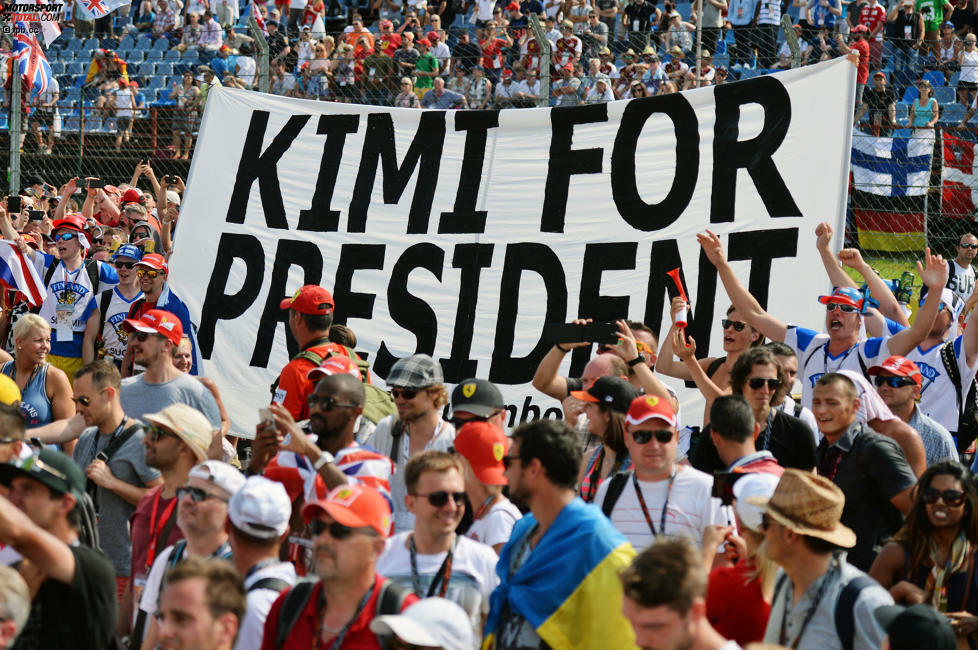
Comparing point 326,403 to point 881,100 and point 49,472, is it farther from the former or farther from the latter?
point 881,100

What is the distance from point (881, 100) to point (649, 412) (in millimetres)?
8144

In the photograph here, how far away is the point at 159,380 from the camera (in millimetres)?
6227

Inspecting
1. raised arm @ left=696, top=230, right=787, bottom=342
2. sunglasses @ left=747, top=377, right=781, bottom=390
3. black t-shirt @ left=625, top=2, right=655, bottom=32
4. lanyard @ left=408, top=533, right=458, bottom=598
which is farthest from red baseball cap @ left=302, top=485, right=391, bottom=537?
black t-shirt @ left=625, top=2, right=655, bottom=32

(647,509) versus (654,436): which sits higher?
(654,436)

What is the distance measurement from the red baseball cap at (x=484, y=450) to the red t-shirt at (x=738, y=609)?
997mm

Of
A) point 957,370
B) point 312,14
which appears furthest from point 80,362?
point 312,14

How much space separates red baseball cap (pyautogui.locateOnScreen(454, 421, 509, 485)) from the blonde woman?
300 cm

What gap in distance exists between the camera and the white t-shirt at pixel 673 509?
4.28 meters

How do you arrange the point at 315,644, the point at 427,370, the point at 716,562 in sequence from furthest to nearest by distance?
the point at 427,370 < the point at 716,562 < the point at 315,644

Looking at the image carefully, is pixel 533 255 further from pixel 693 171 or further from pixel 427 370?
pixel 427 370

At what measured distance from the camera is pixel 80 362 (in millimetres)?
8344

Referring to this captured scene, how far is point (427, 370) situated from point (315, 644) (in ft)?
6.38

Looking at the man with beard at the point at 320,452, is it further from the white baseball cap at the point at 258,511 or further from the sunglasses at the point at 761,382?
the sunglasses at the point at 761,382

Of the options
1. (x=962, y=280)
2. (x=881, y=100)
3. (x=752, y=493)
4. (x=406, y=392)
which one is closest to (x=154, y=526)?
(x=406, y=392)
